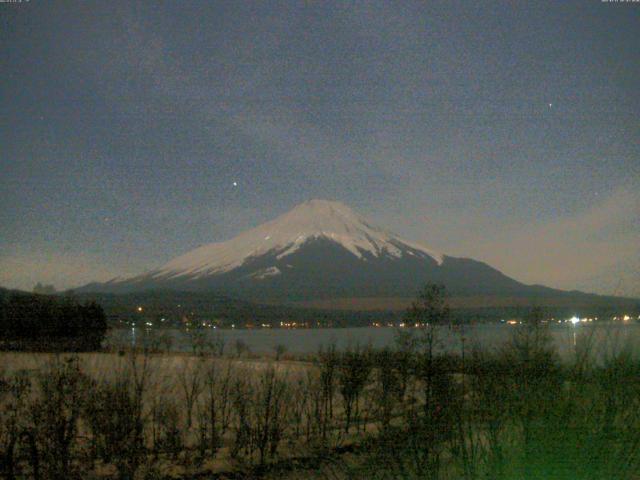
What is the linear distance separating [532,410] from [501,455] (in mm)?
343

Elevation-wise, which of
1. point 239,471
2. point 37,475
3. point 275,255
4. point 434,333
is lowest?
point 239,471

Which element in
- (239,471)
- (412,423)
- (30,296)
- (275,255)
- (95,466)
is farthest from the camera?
(275,255)

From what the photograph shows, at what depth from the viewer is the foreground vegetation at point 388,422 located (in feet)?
11.7

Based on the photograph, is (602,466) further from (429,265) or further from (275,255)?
(275,255)

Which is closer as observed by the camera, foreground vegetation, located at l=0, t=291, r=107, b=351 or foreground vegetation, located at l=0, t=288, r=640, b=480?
foreground vegetation, located at l=0, t=288, r=640, b=480

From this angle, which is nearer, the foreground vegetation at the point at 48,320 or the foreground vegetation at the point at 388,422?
the foreground vegetation at the point at 388,422

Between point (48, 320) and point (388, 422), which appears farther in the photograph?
point (48, 320)

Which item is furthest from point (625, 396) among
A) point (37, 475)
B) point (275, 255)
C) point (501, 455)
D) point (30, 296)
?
point (275, 255)

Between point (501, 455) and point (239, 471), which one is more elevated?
point (501, 455)

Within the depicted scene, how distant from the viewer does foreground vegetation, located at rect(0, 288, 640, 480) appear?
11.7 feet

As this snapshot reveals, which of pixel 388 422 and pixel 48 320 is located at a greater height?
pixel 48 320

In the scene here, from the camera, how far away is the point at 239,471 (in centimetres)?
1152

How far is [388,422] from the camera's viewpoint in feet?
29.3

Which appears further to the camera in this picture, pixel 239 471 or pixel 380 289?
pixel 380 289
